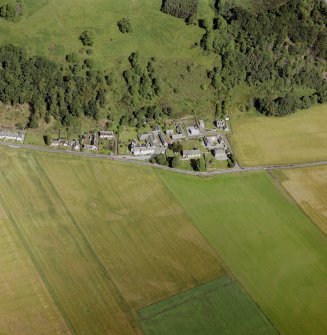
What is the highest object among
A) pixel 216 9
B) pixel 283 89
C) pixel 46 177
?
pixel 216 9

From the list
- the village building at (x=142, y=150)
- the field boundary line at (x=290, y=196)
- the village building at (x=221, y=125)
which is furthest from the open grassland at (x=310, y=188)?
the village building at (x=142, y=150)

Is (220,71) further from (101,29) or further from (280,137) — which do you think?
(101,29)

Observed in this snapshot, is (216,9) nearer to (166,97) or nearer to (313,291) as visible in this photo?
(166,97)

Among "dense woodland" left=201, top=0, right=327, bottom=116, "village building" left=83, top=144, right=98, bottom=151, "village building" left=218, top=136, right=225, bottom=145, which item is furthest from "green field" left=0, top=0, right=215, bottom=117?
"village building" left=83, top=144, right=98, bottom=151

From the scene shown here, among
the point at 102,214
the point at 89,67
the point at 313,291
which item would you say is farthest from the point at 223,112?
the point at 313,291

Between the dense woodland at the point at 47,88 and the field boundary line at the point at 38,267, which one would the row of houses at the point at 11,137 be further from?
the field boundary line at the point at 38,267

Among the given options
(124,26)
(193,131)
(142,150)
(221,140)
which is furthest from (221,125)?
(124,26)

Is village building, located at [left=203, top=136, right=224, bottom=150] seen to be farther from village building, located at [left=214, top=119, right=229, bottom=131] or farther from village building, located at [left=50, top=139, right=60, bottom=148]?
village building, located at [left=50, top=139, right=60, bottom=148]
